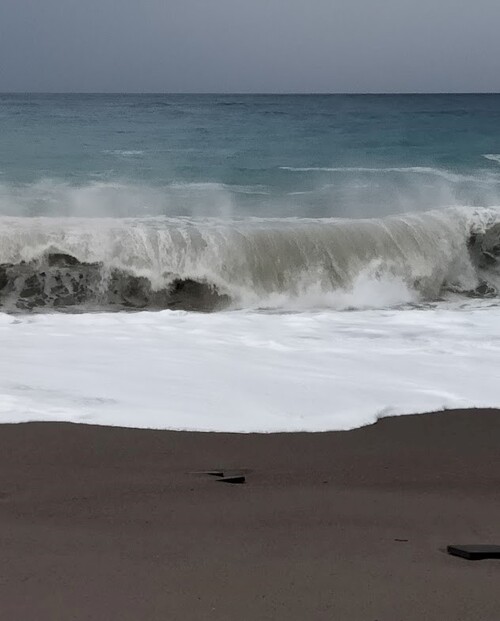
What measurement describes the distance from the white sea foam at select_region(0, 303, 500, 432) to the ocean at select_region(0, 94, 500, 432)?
0.7 inches

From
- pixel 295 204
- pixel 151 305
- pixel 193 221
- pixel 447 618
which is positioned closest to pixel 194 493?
pixel 447 618

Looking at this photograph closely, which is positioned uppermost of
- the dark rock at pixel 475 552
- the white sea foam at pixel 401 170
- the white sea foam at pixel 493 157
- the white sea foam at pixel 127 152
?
the white sea foam at pixel 493 157

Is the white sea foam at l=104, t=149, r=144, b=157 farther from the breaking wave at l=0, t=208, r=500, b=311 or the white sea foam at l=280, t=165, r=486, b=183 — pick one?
the breaking wave at l=0, t=208, r=500, b=311

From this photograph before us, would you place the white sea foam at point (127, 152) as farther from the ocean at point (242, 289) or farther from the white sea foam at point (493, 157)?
the white sea foam at point (493, 157)

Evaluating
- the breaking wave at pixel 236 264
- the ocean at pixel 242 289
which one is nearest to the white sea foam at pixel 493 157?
the ocean at pixel 242 289

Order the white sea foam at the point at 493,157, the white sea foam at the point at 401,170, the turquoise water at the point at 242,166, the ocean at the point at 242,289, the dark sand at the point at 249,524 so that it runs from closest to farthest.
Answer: the dark sand at the point at 249,524
the ocean at the point at 242,289
the turquoise water at the point at 242,166
the white sea foam at the point at 401,170
the white sea foam at the point at 493,157

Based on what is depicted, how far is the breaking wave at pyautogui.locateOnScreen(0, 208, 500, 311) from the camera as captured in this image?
10875 mm

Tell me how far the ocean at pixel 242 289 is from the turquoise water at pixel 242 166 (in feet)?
0.43

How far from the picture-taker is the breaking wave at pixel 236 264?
10.9 meters

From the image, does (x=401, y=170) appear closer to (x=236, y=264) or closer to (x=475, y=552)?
(x=236, y=264)

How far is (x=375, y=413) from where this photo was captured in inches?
202

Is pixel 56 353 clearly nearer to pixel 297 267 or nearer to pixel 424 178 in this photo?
pixel 297 267

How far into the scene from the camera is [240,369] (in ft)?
19.8

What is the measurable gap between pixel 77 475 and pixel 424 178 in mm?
20511
